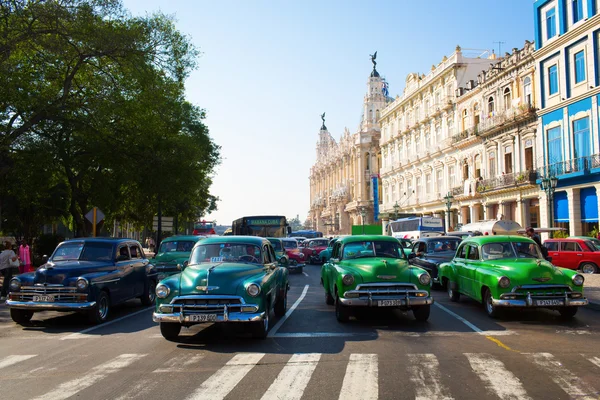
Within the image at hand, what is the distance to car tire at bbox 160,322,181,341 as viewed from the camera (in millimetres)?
9273

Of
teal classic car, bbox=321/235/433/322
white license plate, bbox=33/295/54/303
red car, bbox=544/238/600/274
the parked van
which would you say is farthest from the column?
white license plate, bbox=33/295/54/303

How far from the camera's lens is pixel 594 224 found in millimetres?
31062

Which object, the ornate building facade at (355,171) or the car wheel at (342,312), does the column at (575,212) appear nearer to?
the car wheel at (342,312)

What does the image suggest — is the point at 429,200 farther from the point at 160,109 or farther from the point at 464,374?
the point at 464,374

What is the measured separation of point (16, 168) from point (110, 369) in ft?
65.2

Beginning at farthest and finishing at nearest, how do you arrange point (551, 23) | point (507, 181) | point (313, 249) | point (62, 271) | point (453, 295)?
1. point (507, 181)
2. point (313, 249)
3. point (551, 23)
4. point (453, 295)
5. point (62, 271)

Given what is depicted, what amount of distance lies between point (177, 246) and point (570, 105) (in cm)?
2492

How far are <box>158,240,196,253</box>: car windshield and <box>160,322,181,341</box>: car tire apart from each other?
7816 mm

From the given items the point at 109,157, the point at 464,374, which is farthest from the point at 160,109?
the point at 464,374

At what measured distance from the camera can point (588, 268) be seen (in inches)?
918

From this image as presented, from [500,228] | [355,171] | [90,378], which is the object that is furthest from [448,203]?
[355,171]

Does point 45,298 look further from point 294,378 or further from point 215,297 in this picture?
point 294,378

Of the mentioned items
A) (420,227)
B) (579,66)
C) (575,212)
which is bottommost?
(420,227)

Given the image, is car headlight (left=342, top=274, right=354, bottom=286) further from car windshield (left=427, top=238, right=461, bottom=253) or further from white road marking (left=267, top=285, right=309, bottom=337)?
car windshield (left=427, top=238, right=461, bottom=253)
